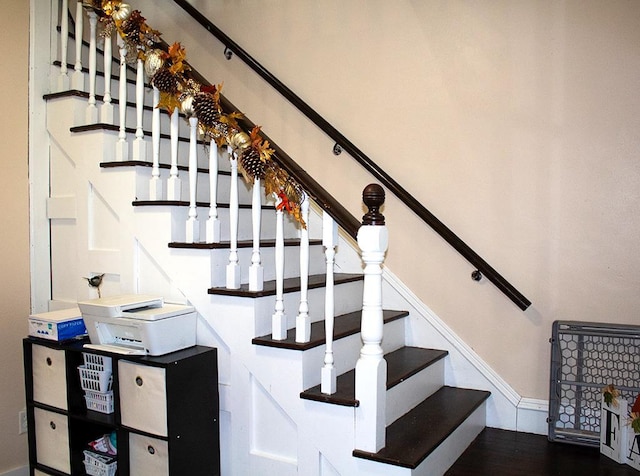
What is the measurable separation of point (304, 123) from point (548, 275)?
1.74m

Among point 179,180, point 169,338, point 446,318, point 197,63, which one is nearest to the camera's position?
point 169,338

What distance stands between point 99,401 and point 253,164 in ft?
4.24

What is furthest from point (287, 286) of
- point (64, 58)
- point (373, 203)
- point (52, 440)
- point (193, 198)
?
point (64, 58)

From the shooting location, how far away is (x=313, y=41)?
11.4 ft

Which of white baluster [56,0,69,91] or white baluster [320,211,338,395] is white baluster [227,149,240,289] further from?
white baluster [56,0,69,91]

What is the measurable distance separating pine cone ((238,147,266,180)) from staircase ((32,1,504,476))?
0.16 m

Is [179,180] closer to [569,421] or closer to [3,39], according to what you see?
[3,39]

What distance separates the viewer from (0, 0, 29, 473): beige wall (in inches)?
112

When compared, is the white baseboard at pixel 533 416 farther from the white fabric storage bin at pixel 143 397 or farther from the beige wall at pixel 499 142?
the white fabric storage bin at pixel 143 397

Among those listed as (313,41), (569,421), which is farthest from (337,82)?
(569,421)

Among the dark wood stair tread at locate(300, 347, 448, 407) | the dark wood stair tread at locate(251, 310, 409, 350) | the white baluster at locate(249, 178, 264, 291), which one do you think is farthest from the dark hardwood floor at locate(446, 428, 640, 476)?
the white baluster at locate(249, 178, 264, 291)

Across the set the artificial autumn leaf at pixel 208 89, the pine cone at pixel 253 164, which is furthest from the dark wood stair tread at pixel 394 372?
the artificial autumn leaf at pixel 208 89

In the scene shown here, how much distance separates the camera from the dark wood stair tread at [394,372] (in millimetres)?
2146

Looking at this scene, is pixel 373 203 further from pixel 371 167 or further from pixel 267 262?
pixel 371 167
